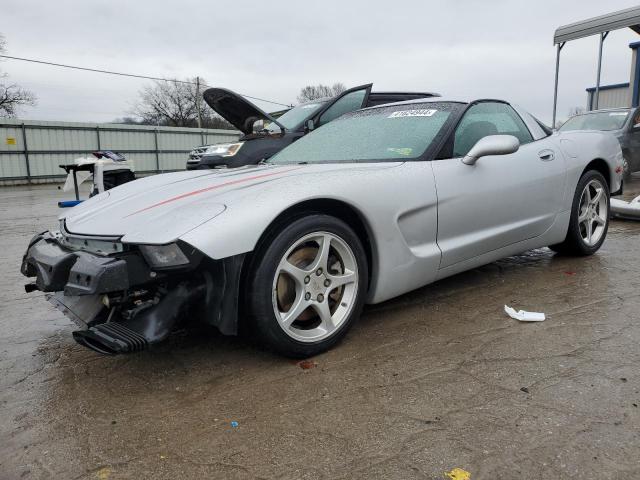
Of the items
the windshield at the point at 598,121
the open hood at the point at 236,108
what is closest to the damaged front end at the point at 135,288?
the open hood at the point at 236,108

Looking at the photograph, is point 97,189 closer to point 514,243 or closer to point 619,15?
point 514,243

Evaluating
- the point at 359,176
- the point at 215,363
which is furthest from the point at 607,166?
Answer: the point at 215,363

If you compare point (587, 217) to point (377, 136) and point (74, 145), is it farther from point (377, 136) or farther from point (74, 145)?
point (74, 145)

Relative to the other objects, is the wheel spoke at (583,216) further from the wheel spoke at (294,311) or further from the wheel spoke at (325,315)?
the wheel spoke at (294,311)

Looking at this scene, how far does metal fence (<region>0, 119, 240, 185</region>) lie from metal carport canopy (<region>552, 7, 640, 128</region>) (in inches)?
534

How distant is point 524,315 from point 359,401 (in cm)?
135

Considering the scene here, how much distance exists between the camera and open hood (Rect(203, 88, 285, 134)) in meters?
6.50

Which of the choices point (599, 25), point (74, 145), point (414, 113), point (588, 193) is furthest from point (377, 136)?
point (74, 145)

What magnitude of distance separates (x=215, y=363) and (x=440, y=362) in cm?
109

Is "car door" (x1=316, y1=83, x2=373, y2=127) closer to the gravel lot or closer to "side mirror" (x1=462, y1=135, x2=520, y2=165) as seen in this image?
"side mirror" (x1=462, y1=135, x2=520, y2=165)

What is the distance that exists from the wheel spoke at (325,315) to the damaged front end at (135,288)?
1.47 ft

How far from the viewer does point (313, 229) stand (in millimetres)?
2395

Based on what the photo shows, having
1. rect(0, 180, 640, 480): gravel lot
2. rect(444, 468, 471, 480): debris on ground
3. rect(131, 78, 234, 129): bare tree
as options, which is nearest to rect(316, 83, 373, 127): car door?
rect(0, 180, 640, 480): gravel lot

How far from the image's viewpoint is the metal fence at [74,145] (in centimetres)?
1847
